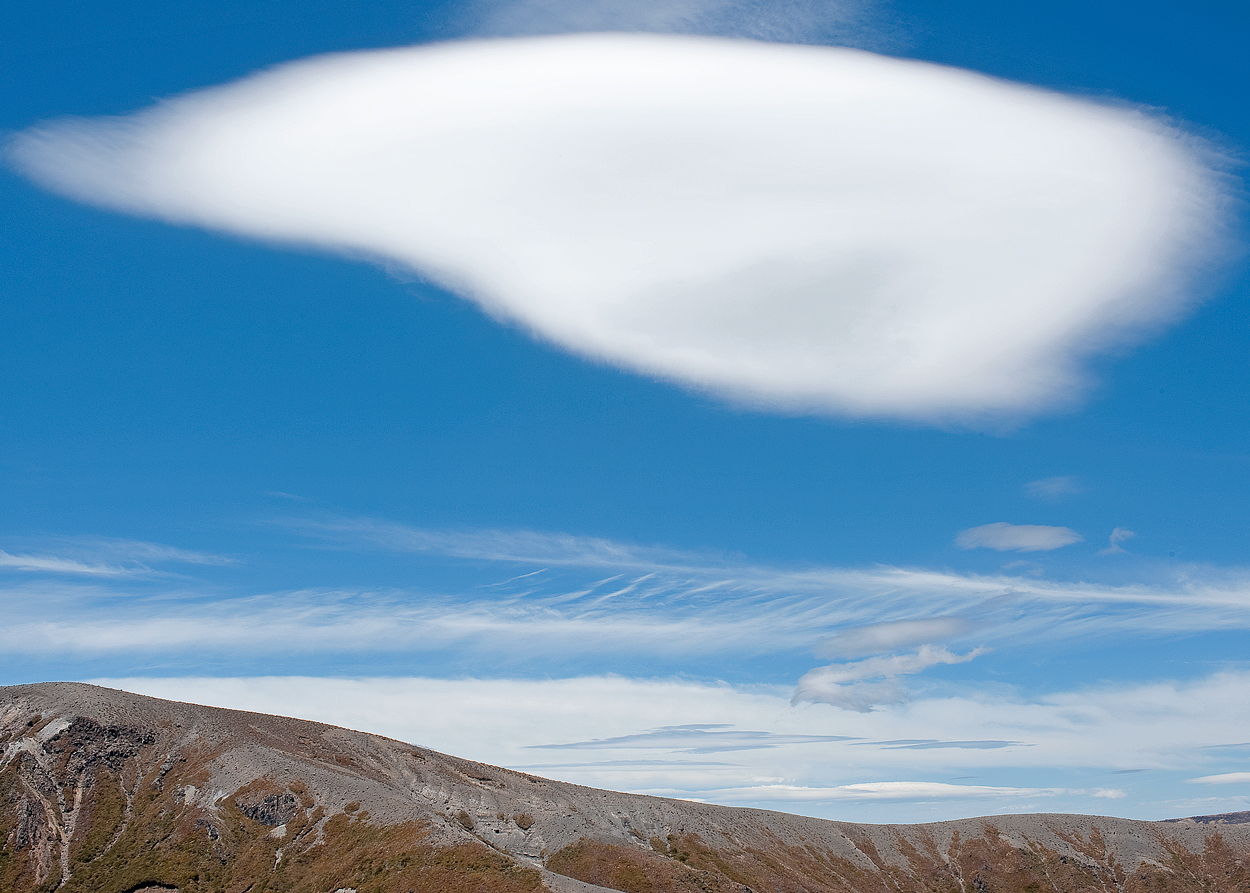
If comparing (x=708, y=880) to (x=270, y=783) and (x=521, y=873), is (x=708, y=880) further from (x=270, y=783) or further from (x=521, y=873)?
(x=270, y=783)

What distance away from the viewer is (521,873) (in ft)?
455

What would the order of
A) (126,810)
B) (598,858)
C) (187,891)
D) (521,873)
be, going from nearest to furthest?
(521,873) < (187,891) < (598,858) < (126,810)

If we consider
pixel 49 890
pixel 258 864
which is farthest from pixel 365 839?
pixel 49 890

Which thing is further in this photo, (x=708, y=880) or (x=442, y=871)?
(x=708, y=880)

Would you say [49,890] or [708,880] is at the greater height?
[708,880]

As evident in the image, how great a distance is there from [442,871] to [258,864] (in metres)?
54.9

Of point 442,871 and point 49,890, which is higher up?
point 442,871

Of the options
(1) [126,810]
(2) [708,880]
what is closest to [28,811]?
(1) [126,810]

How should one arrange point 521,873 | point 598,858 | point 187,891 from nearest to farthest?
1. point 521,873
2. point 187,891
3. point 598,858

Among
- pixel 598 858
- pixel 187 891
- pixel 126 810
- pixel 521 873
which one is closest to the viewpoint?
pixel 521 873

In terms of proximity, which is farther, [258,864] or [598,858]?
[598,858]

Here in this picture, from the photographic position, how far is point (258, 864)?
566 ft

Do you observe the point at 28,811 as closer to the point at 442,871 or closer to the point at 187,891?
the point at 187,891

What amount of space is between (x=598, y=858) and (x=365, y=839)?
49242 mm
